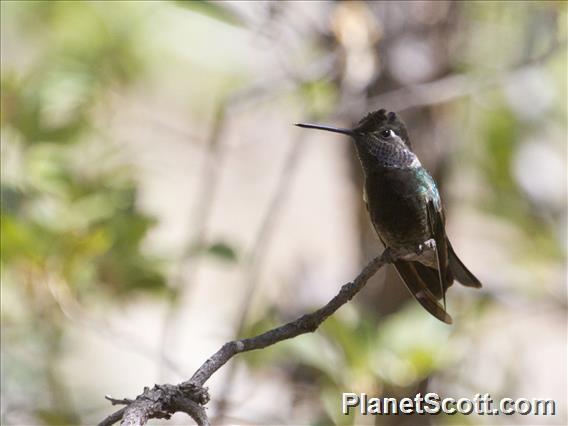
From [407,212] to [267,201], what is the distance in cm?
326

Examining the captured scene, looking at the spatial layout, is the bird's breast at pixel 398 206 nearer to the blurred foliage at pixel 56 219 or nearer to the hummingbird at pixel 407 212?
the hummingbird at pixel 407 212

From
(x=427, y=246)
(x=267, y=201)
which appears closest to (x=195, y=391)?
(x=427, y=246)

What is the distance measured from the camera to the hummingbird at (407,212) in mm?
1693

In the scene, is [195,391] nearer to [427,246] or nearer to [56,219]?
[427,246]

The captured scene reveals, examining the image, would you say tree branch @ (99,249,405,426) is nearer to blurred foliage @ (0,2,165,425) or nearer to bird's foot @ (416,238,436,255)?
bird's foot @ (416,238,436,255)

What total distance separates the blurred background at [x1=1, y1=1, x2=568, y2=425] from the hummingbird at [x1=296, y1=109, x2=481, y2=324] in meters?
0.81

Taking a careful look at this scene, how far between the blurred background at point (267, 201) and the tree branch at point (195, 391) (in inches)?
43.9

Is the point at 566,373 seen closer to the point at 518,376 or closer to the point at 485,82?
the point at 518,376

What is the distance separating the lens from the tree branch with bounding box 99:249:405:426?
1182 mm

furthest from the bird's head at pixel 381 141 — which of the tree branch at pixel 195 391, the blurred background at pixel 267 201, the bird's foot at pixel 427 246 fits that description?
the blurred background at pixel 267 201

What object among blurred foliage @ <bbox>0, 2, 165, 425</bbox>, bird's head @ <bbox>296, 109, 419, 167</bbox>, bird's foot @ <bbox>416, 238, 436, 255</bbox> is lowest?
bird's foot @ <bbox>416, 238, 436, 255</bbox>

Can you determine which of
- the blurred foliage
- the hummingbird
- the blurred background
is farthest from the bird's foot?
the blurred foliage

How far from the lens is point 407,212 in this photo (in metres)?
1.72

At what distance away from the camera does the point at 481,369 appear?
3.30 meters
